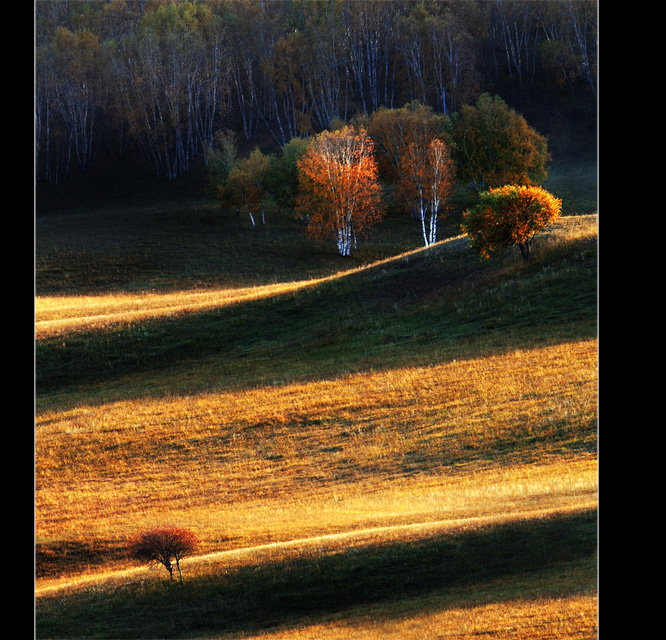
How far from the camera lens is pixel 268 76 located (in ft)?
307

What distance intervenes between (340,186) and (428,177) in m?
8.65

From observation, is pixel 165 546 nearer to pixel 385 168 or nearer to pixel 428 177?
pixel 428 177

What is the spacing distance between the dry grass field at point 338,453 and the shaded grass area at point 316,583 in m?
0.05

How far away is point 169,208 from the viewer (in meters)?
83.2

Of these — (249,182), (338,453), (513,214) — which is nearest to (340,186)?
(249,182)

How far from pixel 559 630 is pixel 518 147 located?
2568 inches

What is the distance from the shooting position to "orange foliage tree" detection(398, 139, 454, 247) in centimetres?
6744

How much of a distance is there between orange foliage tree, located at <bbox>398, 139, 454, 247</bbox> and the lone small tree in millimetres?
53002

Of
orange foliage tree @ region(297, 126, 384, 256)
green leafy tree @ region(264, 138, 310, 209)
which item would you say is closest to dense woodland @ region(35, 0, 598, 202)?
green leafy tree @ region(264, 138, 310, 209)

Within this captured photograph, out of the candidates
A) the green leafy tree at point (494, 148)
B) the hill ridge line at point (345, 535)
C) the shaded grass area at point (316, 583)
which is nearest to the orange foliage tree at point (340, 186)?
the green leafy tree at point (494, 148)

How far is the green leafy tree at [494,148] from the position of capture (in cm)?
6988

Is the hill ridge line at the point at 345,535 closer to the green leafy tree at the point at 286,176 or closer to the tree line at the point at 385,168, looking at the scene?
the tree line at the point at 385,168
